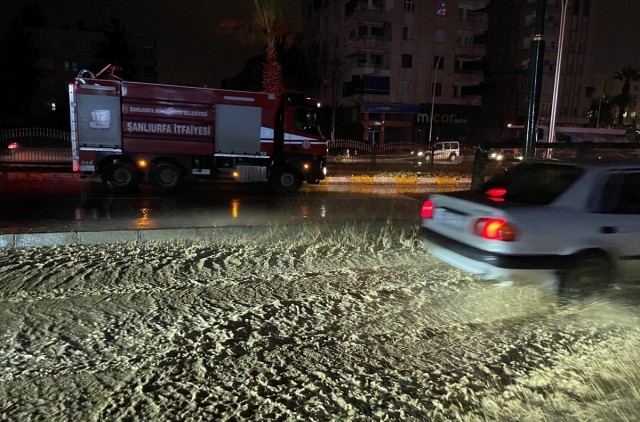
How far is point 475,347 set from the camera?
4492 millimetres

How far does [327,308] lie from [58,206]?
856 cm

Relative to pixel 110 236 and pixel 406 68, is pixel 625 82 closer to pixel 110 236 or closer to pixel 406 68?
pixel 406 68

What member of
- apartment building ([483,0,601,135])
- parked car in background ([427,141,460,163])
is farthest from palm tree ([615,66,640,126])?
parked car in background ([427,141,460,163])

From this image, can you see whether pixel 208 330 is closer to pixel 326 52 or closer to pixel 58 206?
pixel 58 206

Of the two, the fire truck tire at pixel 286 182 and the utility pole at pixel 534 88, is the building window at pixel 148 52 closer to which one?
the fire truck tire at pixel 286 182

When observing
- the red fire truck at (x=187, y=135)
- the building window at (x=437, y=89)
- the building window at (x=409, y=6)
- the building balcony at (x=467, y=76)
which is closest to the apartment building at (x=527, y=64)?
the building balcony at (x=467, y=76)

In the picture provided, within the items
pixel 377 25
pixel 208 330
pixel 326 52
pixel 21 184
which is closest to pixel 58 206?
pixel 21 184

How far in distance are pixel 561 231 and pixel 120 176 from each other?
12.7 metres

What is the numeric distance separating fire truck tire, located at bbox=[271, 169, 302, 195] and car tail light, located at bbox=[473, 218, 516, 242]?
36.0 ft

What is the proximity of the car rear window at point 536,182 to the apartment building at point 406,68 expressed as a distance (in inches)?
1951

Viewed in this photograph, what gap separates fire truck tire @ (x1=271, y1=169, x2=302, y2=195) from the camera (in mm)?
15992

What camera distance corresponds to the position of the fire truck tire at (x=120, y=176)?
1477 centimetres

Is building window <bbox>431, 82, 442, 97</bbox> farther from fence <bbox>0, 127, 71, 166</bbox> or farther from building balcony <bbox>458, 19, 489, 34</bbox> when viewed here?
fence <bbox>0, 127, 71, 166</bbox>

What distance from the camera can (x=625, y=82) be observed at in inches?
3597
